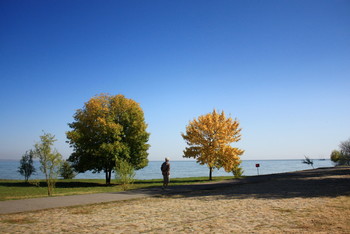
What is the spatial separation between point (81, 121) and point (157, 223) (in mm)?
26205

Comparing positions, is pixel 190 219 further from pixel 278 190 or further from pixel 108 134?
pixel 108 134

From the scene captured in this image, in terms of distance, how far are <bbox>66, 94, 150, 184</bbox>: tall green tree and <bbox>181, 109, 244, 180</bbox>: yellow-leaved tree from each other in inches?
266

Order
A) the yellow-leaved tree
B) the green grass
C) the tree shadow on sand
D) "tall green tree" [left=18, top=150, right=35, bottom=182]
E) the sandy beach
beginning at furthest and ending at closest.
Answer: "tall green tree" [left=18, top=150, right=35, bottom=182]
the yellow-leaved tree
the green grass
the tree shadow on sand
the sandy beach

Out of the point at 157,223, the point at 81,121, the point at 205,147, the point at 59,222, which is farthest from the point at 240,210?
the point at 81,121

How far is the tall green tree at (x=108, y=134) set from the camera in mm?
28766

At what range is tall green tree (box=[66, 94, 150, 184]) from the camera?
28.8 m

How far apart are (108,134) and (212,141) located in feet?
40.3

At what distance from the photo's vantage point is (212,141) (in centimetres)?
2798

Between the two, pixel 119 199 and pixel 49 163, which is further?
pixel 49 163

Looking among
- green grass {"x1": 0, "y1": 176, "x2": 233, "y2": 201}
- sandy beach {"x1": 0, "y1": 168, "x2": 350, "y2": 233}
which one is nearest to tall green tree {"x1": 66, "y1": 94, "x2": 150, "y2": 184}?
green grass {"x1": 0, "y1": 176, "x2": 233, "y2": 201}

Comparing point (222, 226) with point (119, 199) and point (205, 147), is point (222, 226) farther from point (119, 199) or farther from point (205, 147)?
point (205, 147)

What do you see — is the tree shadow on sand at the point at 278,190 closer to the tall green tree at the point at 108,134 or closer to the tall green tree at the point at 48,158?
the tall green tree at the point at 48,158

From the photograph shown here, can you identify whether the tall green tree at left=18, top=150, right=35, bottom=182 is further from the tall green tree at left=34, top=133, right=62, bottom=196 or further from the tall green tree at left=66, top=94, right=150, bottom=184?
the tall green tree at left=34, top=133, right=62, bottom=196

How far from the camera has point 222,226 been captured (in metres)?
6.41
